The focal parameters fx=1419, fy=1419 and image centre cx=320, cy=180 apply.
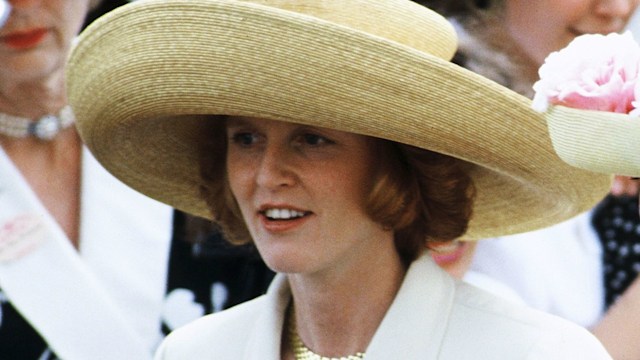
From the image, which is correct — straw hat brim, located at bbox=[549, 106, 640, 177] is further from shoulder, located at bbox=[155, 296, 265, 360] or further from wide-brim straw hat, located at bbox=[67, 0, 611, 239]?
shoulder, located at bbox=[155, 296, 265, 360]

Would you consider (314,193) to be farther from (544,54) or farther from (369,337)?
(544,54)

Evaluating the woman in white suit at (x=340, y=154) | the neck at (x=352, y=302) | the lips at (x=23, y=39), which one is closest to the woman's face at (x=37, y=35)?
the lips at (x=23, y=39)

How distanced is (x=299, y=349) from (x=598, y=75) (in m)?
1.13

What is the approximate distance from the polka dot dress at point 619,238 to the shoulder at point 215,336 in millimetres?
1432

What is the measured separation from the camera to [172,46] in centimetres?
260

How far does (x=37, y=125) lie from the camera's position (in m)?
3.73

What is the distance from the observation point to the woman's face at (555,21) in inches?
156

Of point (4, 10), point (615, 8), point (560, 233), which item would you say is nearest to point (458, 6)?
point (615, 8)

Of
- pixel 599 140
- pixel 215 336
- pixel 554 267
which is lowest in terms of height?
pixel 554 267

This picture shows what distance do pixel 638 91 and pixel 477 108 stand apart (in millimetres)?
612

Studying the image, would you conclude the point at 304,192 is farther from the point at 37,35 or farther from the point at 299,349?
the point at 37,35

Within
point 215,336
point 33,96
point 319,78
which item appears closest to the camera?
point 319,78

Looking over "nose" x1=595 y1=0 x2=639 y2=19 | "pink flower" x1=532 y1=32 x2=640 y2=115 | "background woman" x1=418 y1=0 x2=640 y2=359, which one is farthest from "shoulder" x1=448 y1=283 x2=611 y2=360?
"nose" x1=595 y1=0 x2=639 y2=19

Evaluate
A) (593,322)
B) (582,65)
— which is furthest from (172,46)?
(593,322)
